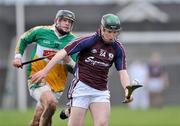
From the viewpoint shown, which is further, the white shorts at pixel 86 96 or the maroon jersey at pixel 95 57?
the white shorts at pixel 86 96

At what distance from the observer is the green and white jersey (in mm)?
18375

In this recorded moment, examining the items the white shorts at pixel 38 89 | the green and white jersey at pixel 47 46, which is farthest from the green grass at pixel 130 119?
the green and white jersey at pixel 47 46

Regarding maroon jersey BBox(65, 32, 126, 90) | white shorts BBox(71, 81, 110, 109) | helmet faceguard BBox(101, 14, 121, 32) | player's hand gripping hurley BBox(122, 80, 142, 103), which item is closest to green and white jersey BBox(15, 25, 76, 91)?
maroon jersey BBox(65, 32, 126, 90)

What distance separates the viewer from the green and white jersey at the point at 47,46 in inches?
723

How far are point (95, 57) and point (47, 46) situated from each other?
2150mm

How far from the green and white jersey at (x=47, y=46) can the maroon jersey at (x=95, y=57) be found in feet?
5.60

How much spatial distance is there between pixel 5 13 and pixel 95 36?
3522 cm

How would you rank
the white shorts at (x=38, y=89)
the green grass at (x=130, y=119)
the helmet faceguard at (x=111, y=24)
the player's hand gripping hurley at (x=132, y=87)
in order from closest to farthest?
the player's hand gripping hurley at (x=132, y=87)
the helmet faceguard at (x=111, y=24)
the white shorts at (x=38, y=89)
the green grass at (x=130, y=119)

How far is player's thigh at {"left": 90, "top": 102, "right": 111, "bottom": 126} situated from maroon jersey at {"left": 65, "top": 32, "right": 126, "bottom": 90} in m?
0.32

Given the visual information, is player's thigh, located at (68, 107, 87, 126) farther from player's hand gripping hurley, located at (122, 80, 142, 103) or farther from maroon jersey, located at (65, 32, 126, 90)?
player's hand gripping hurley, located at (122, 80, 142, 103)

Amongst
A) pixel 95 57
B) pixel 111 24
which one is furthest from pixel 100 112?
pixel 111 24

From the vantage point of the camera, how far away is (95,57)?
1648 centimetres

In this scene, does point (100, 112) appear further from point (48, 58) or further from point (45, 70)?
point (48, 58)

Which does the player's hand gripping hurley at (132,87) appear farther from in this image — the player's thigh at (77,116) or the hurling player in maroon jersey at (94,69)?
the player's thigh at (77,116)
